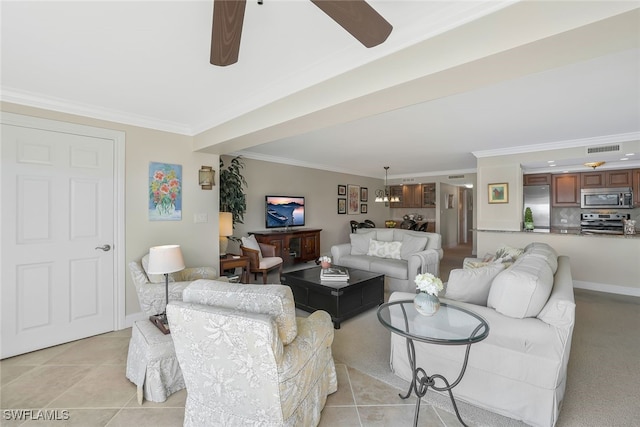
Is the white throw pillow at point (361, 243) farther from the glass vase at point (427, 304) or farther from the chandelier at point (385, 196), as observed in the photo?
the glass vase at point (427, 304)

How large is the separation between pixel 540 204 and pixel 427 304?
20.3ft

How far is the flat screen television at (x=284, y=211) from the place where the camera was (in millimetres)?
5910

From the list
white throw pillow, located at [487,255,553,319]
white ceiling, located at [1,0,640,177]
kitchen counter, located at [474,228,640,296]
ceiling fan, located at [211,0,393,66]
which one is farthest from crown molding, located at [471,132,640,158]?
ceiling fan, located at [211,0,393,66]

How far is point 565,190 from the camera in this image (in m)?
6.19

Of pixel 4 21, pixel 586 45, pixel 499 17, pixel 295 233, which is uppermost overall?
pixel 4 21

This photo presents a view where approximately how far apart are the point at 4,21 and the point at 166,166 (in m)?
1.94

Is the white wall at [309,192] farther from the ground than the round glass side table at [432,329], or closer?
farther from the ground

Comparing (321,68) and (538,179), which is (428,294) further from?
(538,179)

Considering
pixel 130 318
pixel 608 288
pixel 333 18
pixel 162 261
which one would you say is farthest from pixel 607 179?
pixel 130 318

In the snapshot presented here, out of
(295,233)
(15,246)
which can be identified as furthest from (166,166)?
(295,233)

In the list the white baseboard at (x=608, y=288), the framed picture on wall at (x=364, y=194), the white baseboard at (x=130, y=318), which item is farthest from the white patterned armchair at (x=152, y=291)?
the framed picture on wall at (x=364, y=194)

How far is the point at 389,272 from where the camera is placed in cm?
452

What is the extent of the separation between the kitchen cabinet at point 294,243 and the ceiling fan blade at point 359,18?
4.40m

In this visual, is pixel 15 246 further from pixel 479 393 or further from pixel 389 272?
pixel 389 272
